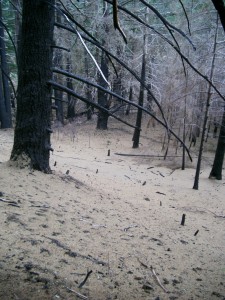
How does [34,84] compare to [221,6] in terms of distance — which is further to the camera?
[34,84]

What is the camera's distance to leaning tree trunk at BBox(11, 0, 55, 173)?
4445 millimetres

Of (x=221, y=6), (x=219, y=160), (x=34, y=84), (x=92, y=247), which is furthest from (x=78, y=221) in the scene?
(x=219, y=160)

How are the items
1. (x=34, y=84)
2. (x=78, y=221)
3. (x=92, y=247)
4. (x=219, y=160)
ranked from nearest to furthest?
(x=92, y=247) → (x=78, y=221) → (x=34, y=84) → (x=219, y=160)

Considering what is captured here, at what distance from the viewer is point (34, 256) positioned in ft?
8.06

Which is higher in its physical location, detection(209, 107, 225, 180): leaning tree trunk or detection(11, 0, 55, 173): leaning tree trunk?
detection(11, 0, 55, 173): leaning tree trunk

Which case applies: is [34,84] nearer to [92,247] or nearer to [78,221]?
[78,221]

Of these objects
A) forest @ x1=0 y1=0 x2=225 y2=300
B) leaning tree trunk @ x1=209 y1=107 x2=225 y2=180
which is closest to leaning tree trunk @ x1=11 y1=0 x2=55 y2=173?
forest @ x1=0 y1=0 x2=225 y2=300

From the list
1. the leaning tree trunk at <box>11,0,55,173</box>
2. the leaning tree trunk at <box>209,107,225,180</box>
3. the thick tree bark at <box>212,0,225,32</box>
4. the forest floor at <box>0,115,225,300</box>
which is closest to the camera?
the thick tree bark at <box>212,0,225,32</box>

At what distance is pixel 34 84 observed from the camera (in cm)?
453

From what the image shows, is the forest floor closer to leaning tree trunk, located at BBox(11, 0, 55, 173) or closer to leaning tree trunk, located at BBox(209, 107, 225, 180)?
leaning tree trunk, located at BBox(11, 0, 55, 173)

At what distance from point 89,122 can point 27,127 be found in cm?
1956

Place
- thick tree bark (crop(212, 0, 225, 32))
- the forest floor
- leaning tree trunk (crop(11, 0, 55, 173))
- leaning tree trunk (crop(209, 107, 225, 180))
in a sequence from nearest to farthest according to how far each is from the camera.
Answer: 1. thick tree bark (crop(212, 0, 225, 32))
2. the forest floor
3. leaning tree trunk (crop(11, 0, 55, 173))
4. leaning tree trunk (crop(209, 107, 225, 180))

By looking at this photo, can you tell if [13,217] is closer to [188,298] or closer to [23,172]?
[23,172]

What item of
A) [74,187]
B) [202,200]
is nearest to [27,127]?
[74,187]
